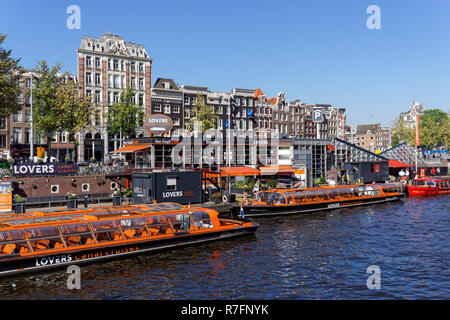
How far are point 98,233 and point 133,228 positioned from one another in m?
2.47

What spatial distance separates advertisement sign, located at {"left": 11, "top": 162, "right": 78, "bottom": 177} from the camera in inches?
1763

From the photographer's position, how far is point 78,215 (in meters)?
29.2

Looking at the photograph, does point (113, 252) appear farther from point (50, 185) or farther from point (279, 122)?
point (279, 122)

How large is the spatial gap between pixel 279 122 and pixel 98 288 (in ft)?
306

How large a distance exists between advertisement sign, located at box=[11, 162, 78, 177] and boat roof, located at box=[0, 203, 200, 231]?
16137 millimetres

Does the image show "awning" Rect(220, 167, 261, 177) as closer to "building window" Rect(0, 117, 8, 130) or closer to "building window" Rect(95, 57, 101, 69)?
"building window" Rect(95, 57, 101, 69)

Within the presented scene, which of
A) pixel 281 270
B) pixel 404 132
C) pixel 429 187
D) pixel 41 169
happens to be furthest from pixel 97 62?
pixel 404 132

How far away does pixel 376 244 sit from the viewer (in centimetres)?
3284

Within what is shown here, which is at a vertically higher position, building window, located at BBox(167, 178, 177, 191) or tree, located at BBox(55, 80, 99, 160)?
tree, located at BBox(55, 80, 99, 160)

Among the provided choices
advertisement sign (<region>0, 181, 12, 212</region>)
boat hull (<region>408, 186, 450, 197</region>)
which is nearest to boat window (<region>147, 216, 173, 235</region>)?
advertisement sign (<region>0, 181, 12, 212</region>)

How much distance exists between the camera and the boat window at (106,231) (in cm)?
2763

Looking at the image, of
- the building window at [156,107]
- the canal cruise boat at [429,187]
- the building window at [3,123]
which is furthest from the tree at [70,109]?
the canal cruise boat at [429,187]
